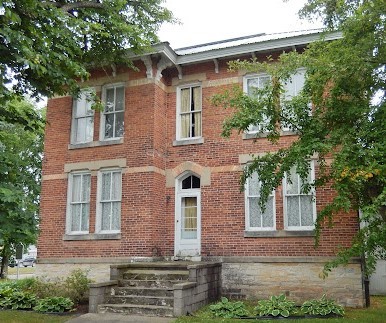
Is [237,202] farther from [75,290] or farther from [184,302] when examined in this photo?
[75,290]

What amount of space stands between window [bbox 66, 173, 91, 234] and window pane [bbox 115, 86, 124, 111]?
2543 millimetres

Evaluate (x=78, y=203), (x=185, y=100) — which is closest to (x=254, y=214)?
(x=185, y=100)

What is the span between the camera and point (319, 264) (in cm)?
1250

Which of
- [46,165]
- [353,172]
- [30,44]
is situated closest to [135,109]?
[46,165]

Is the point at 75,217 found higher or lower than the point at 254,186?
lower

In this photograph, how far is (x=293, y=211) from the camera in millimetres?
13148

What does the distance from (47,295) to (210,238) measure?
5.17 metres

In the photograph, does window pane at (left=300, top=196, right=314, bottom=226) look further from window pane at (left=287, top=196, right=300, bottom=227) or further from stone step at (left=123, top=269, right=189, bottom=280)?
stone step at (left=123, top=269, right=189, bottom=280)

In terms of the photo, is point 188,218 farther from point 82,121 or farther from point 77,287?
point 82,121

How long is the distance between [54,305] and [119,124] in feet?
20.4

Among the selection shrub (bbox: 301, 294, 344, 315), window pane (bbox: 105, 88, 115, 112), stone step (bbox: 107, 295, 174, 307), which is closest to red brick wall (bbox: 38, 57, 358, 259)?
window pane (bbox: 105, 88, 115, 112)

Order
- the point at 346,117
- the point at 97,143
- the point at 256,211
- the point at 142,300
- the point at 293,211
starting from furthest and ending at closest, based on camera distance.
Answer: the point at 97,143, the point at 256,211, the point at 293,211, the point at 142,300, the point at 346,117

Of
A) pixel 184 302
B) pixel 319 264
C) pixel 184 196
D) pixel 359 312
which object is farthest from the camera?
pixel 184 196

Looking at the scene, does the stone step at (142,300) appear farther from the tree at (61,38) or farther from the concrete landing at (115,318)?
the tree at (61,38)
